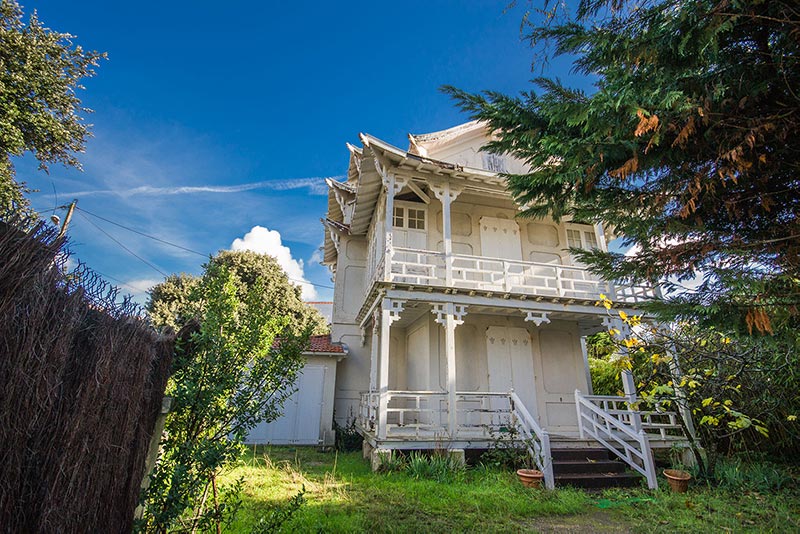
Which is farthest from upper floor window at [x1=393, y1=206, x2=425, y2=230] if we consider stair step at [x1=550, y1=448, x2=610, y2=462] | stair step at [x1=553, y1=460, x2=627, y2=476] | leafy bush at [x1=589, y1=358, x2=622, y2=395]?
leafy bush at [x1=589, y1=358, x2=622, y2=395]

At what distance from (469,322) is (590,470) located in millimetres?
4502

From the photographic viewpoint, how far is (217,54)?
10.9 m

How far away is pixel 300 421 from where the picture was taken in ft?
39.8

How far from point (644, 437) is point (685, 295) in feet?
18.3

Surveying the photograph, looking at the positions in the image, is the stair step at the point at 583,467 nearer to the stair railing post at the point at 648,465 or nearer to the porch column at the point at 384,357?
the stair railing post at the point at 648,465

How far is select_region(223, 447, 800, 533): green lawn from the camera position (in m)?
4.74

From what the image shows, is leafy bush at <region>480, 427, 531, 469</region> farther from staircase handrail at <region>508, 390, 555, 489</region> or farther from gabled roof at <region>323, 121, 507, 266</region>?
gabled roof at <region>323, 121, 507, 266</region>

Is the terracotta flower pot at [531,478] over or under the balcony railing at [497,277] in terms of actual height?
under

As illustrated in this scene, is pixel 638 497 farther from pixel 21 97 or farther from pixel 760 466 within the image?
pixel 21 97

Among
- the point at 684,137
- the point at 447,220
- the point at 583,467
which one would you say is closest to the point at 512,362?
the point at 583,467

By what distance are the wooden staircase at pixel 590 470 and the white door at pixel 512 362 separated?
7.25 ft

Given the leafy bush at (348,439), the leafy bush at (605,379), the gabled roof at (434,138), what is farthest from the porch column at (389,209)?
the leafy bush at (605,379)

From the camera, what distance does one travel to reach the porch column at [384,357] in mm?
7949

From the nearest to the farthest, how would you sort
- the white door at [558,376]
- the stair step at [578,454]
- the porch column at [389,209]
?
the stair step at [578,454]
the porch column at [389,209]
the white door at [558,376]
